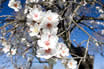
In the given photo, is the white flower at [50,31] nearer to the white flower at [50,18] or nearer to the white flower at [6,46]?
the white flower at [50,18]

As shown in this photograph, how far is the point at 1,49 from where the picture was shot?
7.89ft

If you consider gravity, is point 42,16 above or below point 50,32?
above

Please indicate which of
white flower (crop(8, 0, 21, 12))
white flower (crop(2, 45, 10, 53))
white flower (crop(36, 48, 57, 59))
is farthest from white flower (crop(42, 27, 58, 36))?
white flower (crop(2, 45, 10, 53))

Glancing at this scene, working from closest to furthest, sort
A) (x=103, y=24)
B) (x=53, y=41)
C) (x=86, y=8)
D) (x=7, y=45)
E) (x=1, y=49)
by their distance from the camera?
(x=53, y=41)
(x=7, y=45)
(x=1, y=49)
(x=86, y=8)
(x=103, y=24)

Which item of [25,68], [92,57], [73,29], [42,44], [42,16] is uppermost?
[42,16]

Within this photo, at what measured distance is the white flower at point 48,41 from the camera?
0.86m

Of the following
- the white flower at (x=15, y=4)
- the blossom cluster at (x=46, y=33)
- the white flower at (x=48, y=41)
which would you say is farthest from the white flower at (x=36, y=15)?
the white flower at (x=15, y=4)

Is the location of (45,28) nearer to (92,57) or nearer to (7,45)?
(7,45)

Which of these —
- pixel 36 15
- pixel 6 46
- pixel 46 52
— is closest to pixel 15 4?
pixel 6 46

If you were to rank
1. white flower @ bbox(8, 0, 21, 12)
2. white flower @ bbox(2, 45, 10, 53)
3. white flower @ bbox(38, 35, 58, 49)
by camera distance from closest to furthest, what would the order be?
white flower @ bbox(38, 35, 58, 49)
white flower @ bbox(8, 0, 21, 12)
white flower @ bbox(2, 45, 10, 53)

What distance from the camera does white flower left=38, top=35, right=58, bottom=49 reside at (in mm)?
858

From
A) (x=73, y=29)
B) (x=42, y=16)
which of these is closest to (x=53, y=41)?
(x=42, y=16)

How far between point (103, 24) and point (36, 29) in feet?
8.77

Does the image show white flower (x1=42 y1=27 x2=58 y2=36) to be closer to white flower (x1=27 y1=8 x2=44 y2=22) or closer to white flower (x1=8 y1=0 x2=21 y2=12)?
white flower (x1=27 y1=8 x2=44 y2=22)
